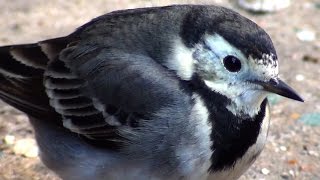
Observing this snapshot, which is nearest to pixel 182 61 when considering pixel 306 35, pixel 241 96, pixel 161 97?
pixel 161 97

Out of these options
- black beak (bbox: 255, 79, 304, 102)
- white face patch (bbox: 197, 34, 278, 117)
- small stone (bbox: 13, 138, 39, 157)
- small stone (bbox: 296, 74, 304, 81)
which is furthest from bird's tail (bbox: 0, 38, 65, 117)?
small stone (bbox: 296, 74, 304, 81)

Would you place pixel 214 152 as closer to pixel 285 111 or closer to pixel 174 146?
pixel 174 146

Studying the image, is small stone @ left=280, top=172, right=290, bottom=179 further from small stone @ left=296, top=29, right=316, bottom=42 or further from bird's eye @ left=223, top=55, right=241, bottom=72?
small stone @ left=296, top=29, right=316, bottom=42

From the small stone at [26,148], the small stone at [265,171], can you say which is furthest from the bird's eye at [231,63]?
the small stone at [26,148]

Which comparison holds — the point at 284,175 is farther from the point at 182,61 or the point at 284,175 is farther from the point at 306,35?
the point at 306,35

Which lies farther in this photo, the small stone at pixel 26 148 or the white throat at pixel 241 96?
the small stone at pixel 26 148

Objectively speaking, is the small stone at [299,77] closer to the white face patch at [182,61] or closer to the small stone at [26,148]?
the small stone at [26,148]
